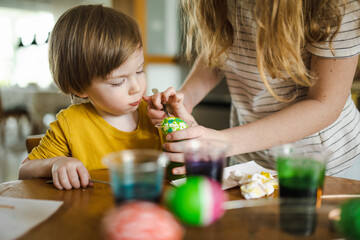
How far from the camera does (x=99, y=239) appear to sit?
2.14 ft

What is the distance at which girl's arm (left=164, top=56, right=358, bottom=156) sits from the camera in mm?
1083

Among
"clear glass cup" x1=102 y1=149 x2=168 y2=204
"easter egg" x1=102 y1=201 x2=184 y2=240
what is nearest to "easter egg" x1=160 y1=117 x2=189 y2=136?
"clear glass cup" x1=102 y1=149 x2=168 y2=204

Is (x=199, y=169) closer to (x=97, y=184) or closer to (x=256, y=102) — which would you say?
(x=97, y=184)

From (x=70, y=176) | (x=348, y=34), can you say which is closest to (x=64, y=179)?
(x=70, y=176)

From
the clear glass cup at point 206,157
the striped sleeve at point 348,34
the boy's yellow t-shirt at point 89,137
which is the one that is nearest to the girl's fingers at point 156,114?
the boy's yellow t-shirt at point 89,137

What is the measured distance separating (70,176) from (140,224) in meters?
0.55

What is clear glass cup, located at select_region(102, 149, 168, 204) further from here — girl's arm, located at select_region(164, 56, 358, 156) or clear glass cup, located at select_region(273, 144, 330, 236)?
girl's arm, located at select_region(164, 56, 358, 156)

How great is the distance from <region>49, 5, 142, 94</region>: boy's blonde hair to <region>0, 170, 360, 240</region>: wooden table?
0.46 metres

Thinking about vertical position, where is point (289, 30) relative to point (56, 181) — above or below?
above

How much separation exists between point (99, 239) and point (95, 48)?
73cm

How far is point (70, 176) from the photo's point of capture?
977 mm

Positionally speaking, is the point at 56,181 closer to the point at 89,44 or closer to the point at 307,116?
the point at 89,44

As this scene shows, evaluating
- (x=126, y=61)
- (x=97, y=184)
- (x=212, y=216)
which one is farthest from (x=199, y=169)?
(x=126, y=61)

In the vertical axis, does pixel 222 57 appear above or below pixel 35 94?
above
